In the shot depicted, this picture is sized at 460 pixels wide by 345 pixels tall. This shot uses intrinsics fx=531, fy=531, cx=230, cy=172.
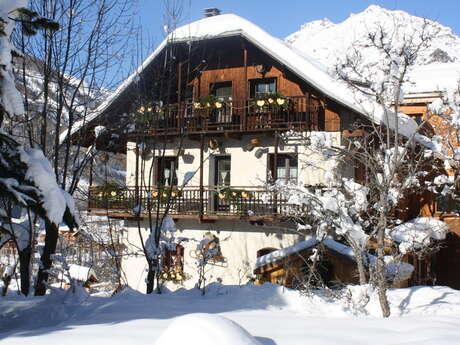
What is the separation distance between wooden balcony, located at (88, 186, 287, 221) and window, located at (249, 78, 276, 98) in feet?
10.5

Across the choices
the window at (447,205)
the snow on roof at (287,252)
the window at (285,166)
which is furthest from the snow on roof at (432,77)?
the snow on roof at (287,252)

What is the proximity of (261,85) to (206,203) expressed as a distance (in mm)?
4205

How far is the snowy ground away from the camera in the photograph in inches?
187

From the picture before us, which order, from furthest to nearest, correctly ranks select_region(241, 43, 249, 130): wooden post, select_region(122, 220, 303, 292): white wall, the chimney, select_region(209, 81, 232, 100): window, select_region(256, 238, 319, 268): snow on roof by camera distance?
the chimney → select_region(209, 81, 232, 100): window → select_region(122, 220, 303, 292): white wall → select_region(241, 43, 249, 130): wooden post → select_region(256, 238, 319, 268): snow on roof

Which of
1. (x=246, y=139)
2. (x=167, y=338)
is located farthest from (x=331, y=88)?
(x=167, y=338)

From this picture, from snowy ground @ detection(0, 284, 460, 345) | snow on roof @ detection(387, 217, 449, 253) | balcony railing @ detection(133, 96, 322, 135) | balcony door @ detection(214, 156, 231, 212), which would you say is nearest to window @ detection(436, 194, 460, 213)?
snow on roof @ detection(387, 217, 449, 253)

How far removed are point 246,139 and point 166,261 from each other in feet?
15.5

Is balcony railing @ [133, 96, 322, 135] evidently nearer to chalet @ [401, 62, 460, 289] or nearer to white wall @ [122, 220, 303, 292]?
white wall @ [122, 220, 303, 292]

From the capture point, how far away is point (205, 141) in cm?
1703

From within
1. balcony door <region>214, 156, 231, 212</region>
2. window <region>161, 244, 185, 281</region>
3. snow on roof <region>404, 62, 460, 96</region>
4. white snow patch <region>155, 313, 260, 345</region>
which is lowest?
window <region>161, 244, 185, 281</region>

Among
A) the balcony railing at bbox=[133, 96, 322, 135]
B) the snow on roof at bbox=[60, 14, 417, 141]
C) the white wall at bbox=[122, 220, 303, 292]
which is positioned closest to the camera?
the snow on roof at bbox=[60, 14, 417, 141]

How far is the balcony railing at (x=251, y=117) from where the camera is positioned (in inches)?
605

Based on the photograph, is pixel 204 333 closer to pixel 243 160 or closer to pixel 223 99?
pixel 243 160

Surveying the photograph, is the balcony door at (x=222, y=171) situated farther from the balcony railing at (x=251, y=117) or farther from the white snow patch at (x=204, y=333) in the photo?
the white snow patch at (x=204, y=333)
